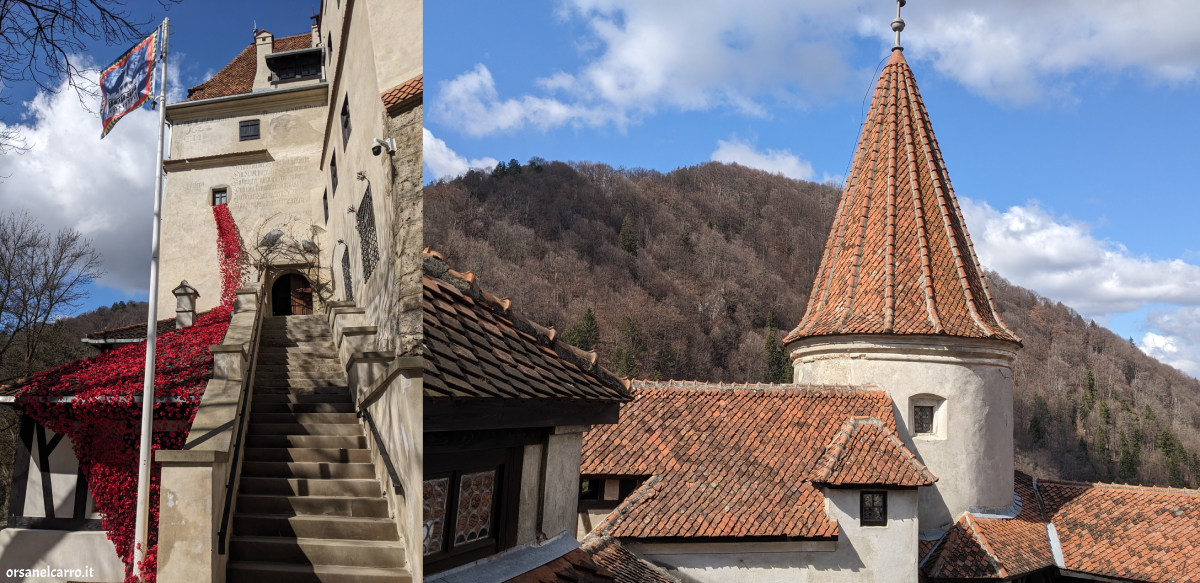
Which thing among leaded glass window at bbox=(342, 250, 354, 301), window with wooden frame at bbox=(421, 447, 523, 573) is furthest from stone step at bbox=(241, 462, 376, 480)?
leaded glass window at bbox=(342, 250, 354, 301)

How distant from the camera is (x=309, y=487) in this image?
27.8 feet

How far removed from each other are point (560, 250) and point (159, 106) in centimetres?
6658

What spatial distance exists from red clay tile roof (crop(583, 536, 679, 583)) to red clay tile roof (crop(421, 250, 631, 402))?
4160 millimetres

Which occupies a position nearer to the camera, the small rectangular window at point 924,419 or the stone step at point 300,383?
the stone step at point 300,383

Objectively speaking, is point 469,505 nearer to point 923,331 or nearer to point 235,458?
point 235,458

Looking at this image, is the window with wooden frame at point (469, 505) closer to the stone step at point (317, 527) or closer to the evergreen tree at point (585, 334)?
the stone step at point (317, 527)

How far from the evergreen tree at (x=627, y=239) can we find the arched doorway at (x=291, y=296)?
194 feet

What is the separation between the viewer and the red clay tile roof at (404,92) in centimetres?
536

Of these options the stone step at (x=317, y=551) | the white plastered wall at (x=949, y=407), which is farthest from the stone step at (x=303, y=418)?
the white plastered wall at (x=949, y=407)

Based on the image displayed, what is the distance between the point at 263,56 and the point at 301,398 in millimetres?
16393

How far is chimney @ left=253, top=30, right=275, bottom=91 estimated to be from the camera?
23.3 m

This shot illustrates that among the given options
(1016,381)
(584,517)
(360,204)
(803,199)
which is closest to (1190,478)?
(1016,381)

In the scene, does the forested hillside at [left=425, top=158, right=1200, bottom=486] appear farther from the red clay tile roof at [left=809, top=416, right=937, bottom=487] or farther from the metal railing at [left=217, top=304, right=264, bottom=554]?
the metal railing at [left=217, top=304, right=264, bottom=554]

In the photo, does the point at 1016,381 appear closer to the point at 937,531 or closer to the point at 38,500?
the point at 937,531
